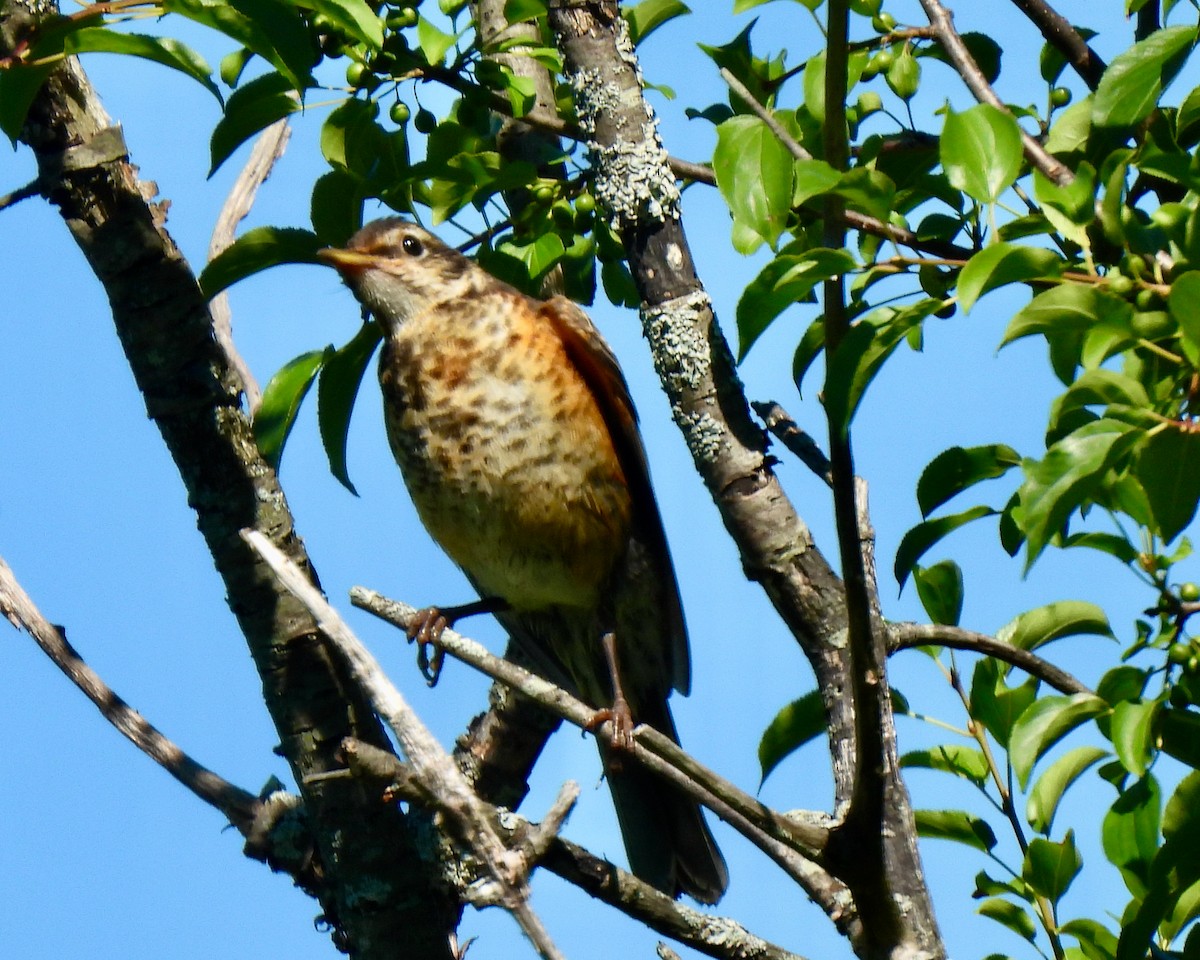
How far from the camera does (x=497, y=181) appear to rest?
10.4 ft

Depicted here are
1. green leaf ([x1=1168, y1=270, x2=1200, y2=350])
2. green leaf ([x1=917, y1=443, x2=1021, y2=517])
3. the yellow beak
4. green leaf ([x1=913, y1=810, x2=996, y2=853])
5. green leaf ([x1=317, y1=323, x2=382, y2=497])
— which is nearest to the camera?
green leaf ([x1=1168, y1=270, x2=1200, y2=350])

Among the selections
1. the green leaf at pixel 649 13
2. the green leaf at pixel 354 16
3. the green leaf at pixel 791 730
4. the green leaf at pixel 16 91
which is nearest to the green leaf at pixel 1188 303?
the green leaf at pixel 791 730

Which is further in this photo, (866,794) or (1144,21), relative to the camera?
(1144,21)

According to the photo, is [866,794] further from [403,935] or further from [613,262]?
[613,262]

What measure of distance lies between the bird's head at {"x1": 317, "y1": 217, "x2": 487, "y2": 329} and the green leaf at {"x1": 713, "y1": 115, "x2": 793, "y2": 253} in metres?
2.00

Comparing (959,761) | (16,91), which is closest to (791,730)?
(959,761)

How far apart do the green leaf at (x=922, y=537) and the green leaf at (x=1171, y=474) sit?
59 centimetres

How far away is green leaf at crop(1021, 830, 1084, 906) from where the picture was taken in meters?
2.66

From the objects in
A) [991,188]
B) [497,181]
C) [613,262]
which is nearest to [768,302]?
[991,188]

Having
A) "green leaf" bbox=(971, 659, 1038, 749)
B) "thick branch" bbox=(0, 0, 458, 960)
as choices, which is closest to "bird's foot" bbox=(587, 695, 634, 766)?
"thick branch" bbox=(0, 0, 458, 960)

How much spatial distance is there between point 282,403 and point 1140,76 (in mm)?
1815

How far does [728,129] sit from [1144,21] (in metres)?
1.31

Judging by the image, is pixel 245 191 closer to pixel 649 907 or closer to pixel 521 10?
pixel 521 10

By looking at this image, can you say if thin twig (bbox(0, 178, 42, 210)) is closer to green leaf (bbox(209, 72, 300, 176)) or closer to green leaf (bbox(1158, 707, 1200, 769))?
green leaf (bbox(209, 72, 300, 176))
